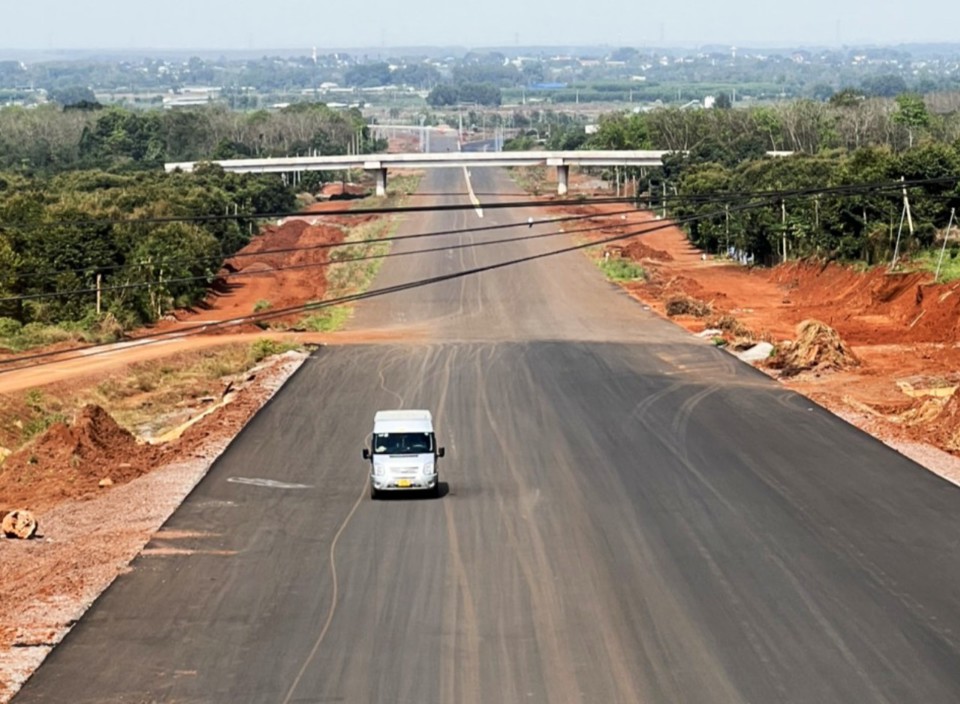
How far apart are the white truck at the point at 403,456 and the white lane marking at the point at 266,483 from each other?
3.07 metres

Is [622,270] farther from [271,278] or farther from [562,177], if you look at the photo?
[562,177]

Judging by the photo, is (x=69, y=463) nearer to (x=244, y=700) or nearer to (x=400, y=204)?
(x=244, y=700)

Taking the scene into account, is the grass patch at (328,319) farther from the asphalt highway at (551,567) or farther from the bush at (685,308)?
the asphalt highway at (551,567)

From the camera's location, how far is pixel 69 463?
144ft

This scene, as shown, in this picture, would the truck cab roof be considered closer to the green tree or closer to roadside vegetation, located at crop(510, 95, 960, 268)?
roadside vegetation, located at crop(510, 95, 960, 268)

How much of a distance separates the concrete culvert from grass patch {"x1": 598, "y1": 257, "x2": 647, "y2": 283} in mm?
66659

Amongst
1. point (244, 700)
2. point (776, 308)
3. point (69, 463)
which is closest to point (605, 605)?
point (244, 700)

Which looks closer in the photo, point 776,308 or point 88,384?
point 88,384

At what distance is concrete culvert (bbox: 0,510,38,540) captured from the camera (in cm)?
3497

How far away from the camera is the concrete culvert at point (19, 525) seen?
35.0 m

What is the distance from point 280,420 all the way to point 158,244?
3801 cm

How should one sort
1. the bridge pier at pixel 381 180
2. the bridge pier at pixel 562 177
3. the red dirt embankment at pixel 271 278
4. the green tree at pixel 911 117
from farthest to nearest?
the bridge pier at pixel 562 177 < the bridge pier at pixel 381 180 < the green tree at pixel 911 117 < the red dirt embankment at pixel 271 278

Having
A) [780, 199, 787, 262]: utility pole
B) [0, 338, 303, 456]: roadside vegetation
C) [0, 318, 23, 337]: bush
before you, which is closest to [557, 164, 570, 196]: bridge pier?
[780, 199, 787, 262]: utility pole

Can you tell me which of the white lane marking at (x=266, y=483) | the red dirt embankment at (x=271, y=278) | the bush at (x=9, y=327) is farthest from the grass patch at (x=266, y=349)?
the white lane marking at (x=266, y=483)
